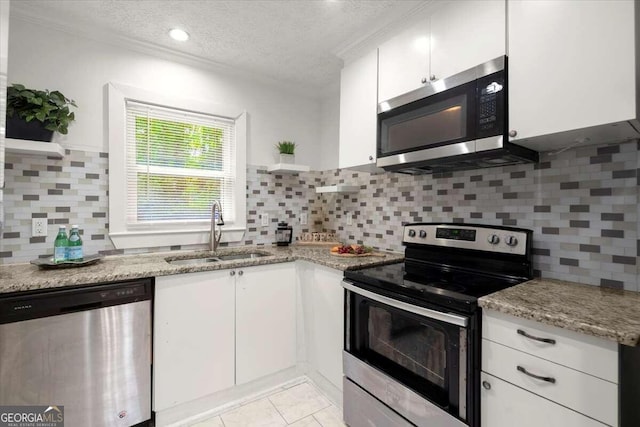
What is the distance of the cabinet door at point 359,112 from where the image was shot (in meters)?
1.96

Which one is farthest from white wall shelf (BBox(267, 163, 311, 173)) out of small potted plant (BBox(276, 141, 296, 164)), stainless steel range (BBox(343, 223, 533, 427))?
stainless steel range (BBox(343, 223, 533, 427))

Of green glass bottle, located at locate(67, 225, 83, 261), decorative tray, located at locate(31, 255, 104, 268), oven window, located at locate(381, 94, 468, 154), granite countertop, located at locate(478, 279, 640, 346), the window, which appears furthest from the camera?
the window

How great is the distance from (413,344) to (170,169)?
2056 millimetres

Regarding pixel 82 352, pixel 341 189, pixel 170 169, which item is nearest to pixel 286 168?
pixel 341 189

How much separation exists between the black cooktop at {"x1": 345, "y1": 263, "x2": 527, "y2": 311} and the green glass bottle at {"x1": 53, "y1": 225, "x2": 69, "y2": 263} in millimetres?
1624

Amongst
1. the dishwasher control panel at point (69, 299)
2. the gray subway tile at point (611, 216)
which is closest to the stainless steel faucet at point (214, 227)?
the dishwasher control panel at point (69, 299)

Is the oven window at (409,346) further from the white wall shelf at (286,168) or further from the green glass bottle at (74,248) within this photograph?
the green glass bottle at (74,248)

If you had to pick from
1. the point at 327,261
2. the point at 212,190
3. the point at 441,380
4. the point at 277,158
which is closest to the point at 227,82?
the point at 277,158

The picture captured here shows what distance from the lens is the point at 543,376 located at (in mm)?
995

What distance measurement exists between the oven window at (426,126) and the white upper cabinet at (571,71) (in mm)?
227

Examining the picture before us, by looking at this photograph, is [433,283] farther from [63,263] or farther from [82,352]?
[63,263]

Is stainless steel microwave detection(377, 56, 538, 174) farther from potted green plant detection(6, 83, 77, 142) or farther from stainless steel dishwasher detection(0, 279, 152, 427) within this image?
potted green plant detection(6, 83, 77, 142)

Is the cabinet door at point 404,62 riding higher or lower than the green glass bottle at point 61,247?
higher

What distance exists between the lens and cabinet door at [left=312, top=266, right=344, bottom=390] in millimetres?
1836
